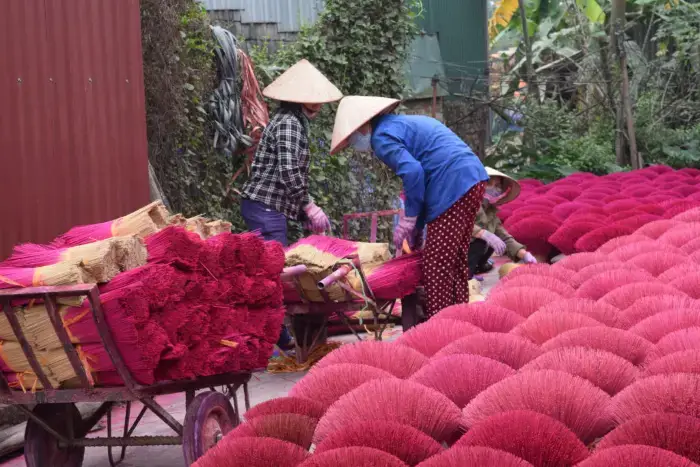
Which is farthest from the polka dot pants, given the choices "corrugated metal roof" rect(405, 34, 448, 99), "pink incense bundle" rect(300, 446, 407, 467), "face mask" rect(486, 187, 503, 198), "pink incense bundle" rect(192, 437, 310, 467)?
"corrugated metal roof" rect(405, 34, 448, 99)

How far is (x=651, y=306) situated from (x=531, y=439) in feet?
3.75

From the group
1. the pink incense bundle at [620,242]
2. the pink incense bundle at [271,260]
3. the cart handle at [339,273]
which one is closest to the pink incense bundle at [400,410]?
the pink incense bundle at [271,260]

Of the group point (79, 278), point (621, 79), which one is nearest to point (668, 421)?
point (79, 278)

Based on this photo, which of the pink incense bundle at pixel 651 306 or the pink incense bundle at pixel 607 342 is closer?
the pink incense bundle at pixel 607 342

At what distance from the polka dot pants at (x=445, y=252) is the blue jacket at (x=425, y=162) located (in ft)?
0.19

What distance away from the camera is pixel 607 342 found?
7.77 ft

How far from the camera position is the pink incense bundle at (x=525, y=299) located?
9.81 feet

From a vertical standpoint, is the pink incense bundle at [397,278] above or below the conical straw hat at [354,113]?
below

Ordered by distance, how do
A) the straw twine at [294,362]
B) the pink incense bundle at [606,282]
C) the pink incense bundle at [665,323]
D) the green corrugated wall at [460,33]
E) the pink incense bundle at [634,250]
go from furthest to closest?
the green corrugated wall at [460,33] → the straw twine at [294,362] → the pink incense bundle at [634,250] → the pink incense bundle at [606,282] → the pink incense bundle at [665,323]

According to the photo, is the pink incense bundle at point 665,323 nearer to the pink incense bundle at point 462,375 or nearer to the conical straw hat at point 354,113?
the pink incense bundle at point 462,375

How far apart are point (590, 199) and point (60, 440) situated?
4899 millimetres

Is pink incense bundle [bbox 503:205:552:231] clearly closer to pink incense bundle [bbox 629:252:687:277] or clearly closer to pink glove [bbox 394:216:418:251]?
pink glove [bbox 394:216:418:251]

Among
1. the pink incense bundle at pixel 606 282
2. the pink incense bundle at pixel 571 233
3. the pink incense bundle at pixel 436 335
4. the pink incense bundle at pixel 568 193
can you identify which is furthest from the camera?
the pink incense bundle at pixel 568 193

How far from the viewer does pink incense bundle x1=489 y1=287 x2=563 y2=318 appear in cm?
299
